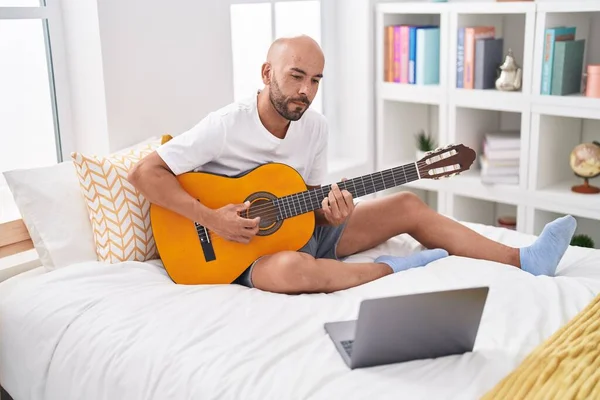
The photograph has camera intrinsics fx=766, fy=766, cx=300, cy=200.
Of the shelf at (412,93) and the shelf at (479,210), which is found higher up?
the shelf at (412,93)

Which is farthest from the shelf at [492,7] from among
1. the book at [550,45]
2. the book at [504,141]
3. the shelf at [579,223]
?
the shelf at [579,223]

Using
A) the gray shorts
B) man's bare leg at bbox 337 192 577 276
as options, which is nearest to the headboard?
the gray shorts

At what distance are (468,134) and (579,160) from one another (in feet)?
1.66

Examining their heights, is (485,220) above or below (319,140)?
below

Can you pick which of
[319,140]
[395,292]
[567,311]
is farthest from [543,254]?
[319,140]

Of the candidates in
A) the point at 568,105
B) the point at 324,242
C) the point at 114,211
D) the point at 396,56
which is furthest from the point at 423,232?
the point at 396,56

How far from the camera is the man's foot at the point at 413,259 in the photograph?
81.4 inches

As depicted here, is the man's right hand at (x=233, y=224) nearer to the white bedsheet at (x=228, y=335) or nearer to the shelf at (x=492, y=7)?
the white bedsheet at (x=228, y=335)

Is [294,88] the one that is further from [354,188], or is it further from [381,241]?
[381,241]

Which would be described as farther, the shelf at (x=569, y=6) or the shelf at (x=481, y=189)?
the shelf at (x=481, y=189)

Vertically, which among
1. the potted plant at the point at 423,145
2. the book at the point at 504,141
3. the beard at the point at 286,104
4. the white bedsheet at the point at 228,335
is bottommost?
the white bedsheet at the point at 228,335

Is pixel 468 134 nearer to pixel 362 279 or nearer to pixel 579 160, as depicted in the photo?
pixel 579 160

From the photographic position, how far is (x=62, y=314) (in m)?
1.85

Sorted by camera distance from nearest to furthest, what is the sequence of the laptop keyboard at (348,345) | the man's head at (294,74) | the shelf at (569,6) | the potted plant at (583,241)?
the laptop keyboard at (348,345)
the man's head at (294,74)
the shelf at (569,6)
the potted plant at (583,241)
